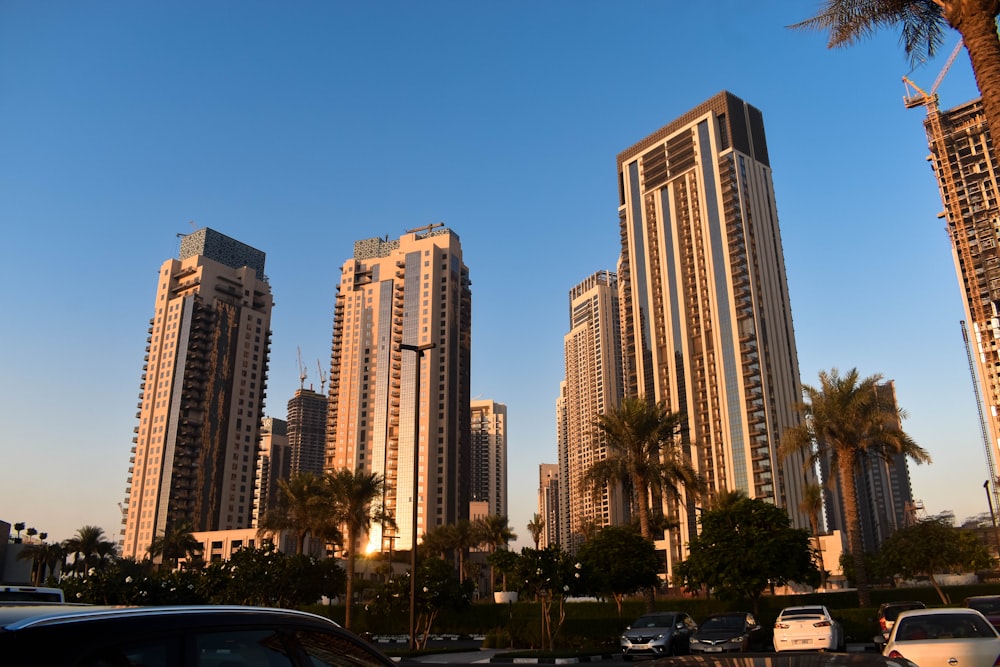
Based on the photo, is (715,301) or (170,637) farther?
(715,301)

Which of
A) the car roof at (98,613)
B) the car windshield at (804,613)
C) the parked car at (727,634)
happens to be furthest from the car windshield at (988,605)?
the car roof at (98,613)

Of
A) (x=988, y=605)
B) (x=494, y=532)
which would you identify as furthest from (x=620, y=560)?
(x=494, y=532)

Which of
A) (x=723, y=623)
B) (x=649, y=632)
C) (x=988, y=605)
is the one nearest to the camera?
(x=988, y=605)

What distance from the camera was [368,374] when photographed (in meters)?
163

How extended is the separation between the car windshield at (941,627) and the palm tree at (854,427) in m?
27.5

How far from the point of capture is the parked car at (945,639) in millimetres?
10531

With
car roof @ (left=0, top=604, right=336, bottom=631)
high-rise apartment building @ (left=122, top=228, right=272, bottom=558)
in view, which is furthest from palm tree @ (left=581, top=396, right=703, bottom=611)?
high-rise apartment building @ (left=122, top=228, right=272, bottom=558)

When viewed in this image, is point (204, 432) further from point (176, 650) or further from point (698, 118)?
point (176, 650)

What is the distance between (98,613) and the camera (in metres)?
2.97

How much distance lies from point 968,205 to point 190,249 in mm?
168405

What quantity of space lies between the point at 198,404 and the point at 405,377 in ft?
138

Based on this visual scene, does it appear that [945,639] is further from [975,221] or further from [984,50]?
[975,221]

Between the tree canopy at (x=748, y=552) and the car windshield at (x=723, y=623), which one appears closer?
the car windshield at (x=723, y=623)

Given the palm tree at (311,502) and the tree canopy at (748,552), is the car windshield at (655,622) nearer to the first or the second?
the tree canopy at (748,552)
